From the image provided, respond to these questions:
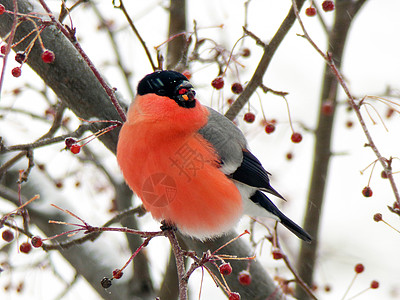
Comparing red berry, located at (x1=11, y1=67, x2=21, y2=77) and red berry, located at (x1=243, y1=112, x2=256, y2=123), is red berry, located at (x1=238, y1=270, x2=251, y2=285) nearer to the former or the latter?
red berry, located at (x1=243, y1=112, x2=256, y2=123)

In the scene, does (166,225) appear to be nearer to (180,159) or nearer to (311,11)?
(180,159)

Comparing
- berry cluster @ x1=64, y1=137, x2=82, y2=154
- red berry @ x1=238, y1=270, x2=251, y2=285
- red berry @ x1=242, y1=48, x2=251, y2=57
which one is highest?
red berry @ x1=242, y1=48, x2=251, y2=57

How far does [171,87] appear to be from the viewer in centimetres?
258

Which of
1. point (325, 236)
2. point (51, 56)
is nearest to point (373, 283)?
point (51, 56)

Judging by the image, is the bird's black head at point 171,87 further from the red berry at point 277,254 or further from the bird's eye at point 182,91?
the red berry at point 277,254

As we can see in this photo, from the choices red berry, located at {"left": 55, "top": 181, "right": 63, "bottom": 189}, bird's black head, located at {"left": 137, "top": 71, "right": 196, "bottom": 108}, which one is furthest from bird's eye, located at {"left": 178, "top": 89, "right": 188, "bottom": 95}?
red berry, located at {"left": 55, "top": 181, "right": 63, "bottom": 189}

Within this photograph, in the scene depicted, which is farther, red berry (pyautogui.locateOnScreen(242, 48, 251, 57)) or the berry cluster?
red berry (pyautogui.locateOnScreen(242, 48, 251, 57))

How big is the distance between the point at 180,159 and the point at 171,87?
372 millimetres

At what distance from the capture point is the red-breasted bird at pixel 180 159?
2449 millimetres

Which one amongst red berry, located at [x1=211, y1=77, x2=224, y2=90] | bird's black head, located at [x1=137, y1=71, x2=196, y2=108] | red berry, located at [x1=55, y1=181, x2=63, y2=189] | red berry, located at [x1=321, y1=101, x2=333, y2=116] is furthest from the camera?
red berry, located at [x1=55, y1=181, x2=63, y2=189]

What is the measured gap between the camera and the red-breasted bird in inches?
96.4

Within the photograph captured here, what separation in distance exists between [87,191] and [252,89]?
2.01m

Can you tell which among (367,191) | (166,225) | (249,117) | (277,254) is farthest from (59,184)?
(367,191)

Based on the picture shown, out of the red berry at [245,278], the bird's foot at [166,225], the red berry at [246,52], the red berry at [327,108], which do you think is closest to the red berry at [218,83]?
the red berry at [246,52]
